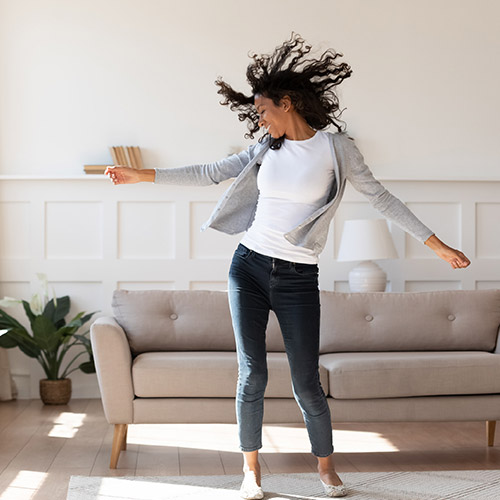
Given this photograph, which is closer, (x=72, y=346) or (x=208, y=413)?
(x=208, y=413)

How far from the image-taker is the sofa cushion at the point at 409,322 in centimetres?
361

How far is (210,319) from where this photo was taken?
354cm

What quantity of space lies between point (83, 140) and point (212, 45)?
3.16ft

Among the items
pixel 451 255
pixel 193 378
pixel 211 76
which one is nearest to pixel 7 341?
pixel 193 378

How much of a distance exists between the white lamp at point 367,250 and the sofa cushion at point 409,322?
0.57 metres

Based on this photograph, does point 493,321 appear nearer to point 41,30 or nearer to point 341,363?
point 341,363

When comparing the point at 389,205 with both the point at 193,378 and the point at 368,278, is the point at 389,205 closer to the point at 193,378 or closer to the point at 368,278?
the point at 193,378

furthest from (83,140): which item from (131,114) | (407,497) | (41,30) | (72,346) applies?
(407,497)

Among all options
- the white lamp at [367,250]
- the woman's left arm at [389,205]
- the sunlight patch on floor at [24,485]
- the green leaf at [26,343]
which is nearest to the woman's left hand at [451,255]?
the woman's left arm at [389,205]

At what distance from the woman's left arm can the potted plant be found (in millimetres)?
2376

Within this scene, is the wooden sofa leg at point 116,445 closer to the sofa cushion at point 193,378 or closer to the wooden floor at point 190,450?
the wooden floor at point 190,450

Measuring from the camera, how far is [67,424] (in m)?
3.82

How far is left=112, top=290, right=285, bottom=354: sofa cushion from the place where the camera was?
11.2 feet

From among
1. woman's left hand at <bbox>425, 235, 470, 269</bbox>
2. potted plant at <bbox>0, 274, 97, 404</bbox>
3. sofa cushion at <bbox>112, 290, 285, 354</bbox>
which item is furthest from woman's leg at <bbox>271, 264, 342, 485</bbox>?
potted plant at <bbox>0, 274, 97, 404</bbox>
